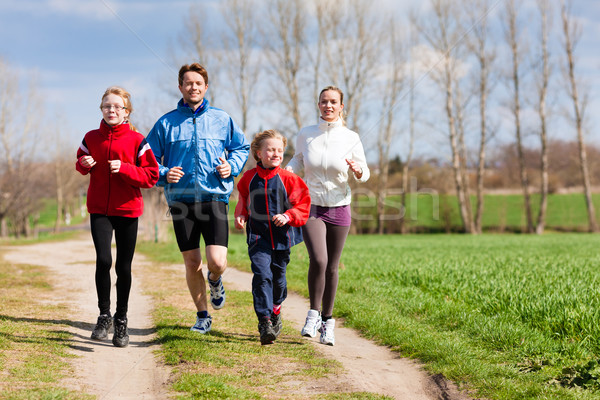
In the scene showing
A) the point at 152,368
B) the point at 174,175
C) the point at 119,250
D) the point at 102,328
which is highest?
the point at 174,175

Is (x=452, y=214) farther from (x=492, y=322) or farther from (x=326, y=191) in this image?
(x=326, y=191)

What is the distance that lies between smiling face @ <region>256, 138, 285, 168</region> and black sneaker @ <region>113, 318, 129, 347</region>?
182 centimetres

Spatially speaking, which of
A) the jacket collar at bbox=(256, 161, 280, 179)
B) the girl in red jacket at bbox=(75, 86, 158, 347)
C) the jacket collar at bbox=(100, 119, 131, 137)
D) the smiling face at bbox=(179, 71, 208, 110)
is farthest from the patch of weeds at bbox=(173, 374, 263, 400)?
the smiling face at bbox=(179, 71, 208, 110)

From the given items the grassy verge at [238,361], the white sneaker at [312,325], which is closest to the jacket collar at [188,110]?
the grassy verge at [238,361]

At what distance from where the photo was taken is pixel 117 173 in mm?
4246

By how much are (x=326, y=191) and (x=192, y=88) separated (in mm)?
1481

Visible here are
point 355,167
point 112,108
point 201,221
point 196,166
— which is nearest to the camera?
point 112,108

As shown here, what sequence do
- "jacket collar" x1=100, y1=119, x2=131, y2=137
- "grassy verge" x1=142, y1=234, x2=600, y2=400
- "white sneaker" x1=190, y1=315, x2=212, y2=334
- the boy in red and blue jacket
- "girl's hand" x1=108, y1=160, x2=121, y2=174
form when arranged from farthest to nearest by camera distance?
"white sneaker" x1=190, y1=315, x2=212, y2=334 < "jacket collar" x1=100, y1=119, x2=131, y2=137 < the boy in red and blue jacket < "girl's hand" x1=108, y1=160, x2=121, y2=174 < "grassy verge" x1=142, y1=234, x2=600, y2=400

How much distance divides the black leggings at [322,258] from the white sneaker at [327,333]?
0.09 metres

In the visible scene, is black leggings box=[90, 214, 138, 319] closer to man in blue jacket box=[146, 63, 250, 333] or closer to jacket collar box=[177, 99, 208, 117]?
man in blue jacket box=[146, 63, 250, 333]

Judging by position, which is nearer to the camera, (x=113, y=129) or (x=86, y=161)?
(x=86, y=161)

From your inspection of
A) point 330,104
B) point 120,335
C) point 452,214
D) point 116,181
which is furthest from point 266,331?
point 452,214

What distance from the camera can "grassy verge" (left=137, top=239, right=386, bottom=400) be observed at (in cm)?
319

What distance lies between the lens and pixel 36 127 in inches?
1775
